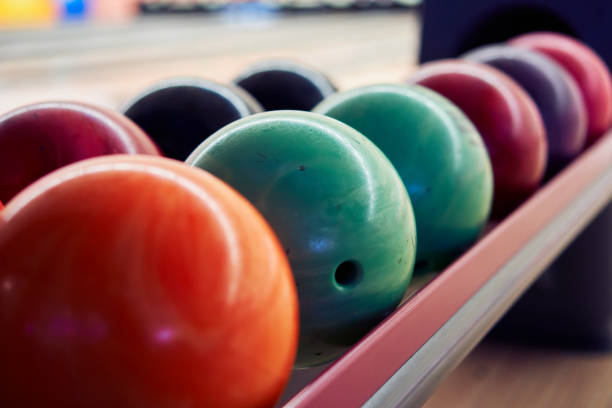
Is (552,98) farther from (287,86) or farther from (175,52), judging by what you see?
(175,52)

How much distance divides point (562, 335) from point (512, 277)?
3.63 feet

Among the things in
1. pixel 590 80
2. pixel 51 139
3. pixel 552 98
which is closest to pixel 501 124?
pixel 552 98

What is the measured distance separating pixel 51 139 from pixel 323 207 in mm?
368

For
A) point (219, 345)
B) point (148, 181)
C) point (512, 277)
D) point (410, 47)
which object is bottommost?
point (410, 47)

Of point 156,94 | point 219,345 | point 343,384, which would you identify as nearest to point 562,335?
point 156,94

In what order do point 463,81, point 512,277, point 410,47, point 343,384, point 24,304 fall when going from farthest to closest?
point 410,47
point 463,81
point 512,277
point 343,384
point 24,304

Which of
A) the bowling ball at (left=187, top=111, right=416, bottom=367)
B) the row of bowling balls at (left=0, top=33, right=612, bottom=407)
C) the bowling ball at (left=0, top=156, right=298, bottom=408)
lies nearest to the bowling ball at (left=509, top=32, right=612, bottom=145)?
the row of bowling balls at (left=0, top=33, right=612, bottom=407)

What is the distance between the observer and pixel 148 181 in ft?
2.21

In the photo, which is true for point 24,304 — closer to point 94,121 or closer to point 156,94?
point 94,121

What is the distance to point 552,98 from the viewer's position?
1732 mm

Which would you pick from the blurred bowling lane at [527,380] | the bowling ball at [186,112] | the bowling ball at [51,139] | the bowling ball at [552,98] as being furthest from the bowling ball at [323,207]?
the blurred bowling lane at [527,380]

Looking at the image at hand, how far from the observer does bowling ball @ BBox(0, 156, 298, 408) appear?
0.61 meters

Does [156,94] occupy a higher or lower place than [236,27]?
higher

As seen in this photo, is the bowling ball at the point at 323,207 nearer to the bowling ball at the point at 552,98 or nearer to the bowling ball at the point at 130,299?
the bowling ball at the point at 130,299
